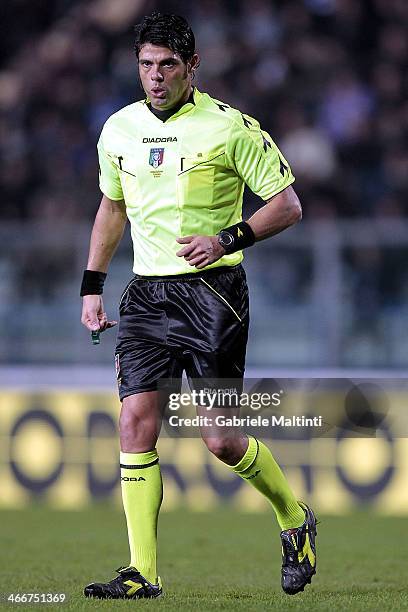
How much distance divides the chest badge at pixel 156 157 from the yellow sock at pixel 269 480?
1188 mm

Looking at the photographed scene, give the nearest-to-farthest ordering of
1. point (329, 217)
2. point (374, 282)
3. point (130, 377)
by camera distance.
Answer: point (130, 377) < point (374, 282) < point (329, 217)

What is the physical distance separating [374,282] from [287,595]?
458 centimetres

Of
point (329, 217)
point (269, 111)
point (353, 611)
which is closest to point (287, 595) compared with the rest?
point (353, 611)

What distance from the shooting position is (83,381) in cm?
1011

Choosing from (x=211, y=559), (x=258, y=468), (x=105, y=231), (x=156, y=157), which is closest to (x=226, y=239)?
(x=156, y=157)

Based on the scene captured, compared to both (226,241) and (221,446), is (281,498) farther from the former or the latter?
(226,241)

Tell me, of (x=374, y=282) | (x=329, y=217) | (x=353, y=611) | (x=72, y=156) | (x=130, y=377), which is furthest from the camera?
(x=72, y=156)

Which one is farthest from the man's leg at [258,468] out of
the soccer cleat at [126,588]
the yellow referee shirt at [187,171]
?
the yellow referee shirt at [187,171]

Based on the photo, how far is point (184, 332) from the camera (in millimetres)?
5293

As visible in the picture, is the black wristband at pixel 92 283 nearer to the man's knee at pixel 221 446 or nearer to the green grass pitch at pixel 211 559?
the man's knee at pixel 221 446

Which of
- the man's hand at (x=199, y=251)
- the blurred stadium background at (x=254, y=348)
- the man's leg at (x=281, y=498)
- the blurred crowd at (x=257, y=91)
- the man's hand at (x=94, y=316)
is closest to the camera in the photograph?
the man's hand at (x=199, y=251)

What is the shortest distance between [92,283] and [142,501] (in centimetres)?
96

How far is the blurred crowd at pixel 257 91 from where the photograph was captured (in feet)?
38.5

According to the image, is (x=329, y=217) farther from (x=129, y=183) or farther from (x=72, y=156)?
(x=129, y=183)
